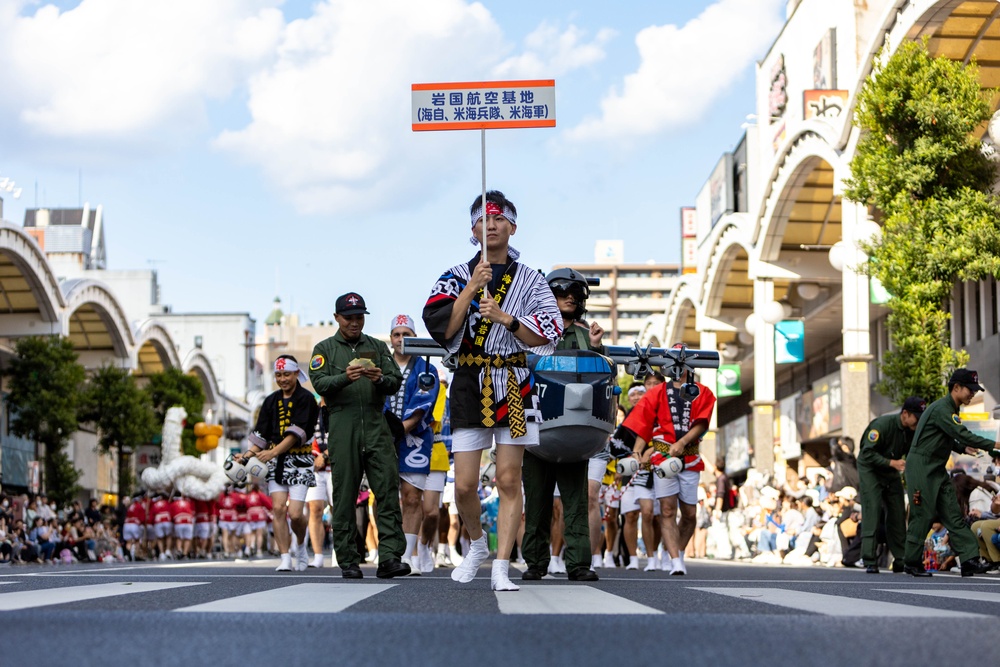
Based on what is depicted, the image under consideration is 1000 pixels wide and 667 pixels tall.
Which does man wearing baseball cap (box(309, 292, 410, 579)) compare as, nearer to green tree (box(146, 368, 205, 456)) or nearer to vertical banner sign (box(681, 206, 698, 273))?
green tree (box(146, 368, 205, 456))

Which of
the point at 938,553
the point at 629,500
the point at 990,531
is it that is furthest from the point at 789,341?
the point at 990,531

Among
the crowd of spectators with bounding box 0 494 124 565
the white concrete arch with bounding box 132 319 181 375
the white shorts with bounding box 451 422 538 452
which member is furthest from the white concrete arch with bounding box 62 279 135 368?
the white shorts with bounding box 451 422 538 452

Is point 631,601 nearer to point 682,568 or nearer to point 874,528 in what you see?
point 682,568

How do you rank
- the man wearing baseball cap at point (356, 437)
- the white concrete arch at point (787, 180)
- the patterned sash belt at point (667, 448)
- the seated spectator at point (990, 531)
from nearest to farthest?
the man wearing baseball cap at point (356, 437)
the patterned sash belt at point (667, 448)
the seated spectator at point (990, 531)
the white concrete arch at point (787, 180)

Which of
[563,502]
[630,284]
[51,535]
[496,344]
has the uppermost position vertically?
[630,284]

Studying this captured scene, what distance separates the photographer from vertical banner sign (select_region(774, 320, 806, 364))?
39.6 m

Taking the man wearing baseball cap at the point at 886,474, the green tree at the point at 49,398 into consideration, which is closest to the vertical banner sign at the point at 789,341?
the green tree at the point at 49,398

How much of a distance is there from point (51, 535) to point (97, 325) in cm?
2631

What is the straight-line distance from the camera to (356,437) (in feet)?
35.4

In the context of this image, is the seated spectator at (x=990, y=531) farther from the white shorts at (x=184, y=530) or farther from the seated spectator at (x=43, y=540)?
the white shorts at (x=184, y=530)

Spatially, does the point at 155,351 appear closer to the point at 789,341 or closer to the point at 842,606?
the point at 789,341

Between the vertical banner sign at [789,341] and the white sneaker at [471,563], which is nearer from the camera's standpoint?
the white sneaker at [471,563]

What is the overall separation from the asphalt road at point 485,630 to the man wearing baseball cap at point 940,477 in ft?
20.9

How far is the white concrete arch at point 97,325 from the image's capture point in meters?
52.2
